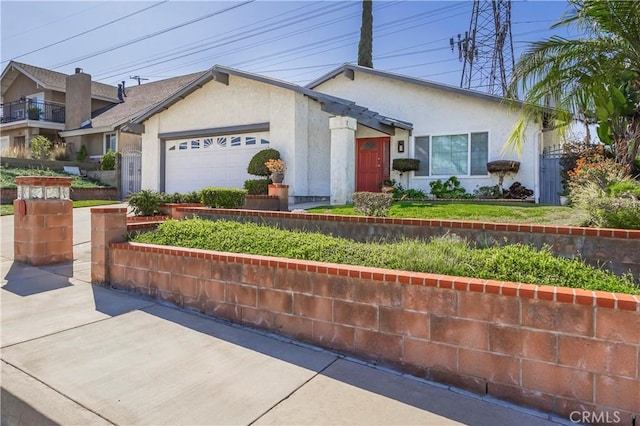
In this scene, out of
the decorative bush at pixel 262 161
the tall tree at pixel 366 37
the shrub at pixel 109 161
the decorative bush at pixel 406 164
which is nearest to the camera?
the decorative bush at pixel 262 161

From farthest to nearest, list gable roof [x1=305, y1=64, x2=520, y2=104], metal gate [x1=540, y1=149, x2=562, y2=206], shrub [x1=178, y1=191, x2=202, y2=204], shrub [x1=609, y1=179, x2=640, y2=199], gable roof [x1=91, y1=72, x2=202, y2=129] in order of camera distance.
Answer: gable roof [x1=91, y1=72, x2=202, y2=129] < gable roof [x1=305, y1=64, x2=520, y2=104] < metal gate [x1=540, y1=149, x2=562, y2=206] < shrub [x1=178, y1=191, x2=202, y2=204] < shrub [x1=609, y1=179, x2=640, y2=199]

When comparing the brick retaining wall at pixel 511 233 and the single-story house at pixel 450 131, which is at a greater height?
the single-story house at pixel 450 131

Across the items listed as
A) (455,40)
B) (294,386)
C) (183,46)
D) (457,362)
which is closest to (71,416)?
(294,386)

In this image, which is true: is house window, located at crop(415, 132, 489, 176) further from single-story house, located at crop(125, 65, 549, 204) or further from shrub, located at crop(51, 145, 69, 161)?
shrub, located at crop(51, 145, 69, 161)

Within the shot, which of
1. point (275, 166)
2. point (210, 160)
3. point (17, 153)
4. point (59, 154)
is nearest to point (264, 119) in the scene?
point (275, 166)

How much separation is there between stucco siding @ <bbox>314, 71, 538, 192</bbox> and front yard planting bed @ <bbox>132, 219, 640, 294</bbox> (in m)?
9.71

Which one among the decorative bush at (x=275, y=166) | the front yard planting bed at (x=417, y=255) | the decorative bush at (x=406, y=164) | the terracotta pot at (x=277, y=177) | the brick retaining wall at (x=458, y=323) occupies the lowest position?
the brick retaining wall at (x=458, y=323)

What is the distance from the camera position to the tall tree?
2181cm

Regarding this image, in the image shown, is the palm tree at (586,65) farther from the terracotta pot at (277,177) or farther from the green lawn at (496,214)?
the terracotta pot at (277,177)

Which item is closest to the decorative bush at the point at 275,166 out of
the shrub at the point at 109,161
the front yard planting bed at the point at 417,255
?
the front yard planting bed at the point at 417,255

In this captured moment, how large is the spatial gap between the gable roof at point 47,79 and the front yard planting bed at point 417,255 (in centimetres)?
2768

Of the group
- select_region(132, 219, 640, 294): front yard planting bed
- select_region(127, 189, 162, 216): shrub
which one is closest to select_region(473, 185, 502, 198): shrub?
select_region(132, 219, 640, 294): front yard planting bed

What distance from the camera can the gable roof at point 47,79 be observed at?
28.7 metres

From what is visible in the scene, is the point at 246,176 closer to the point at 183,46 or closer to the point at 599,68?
the point at 599,68
